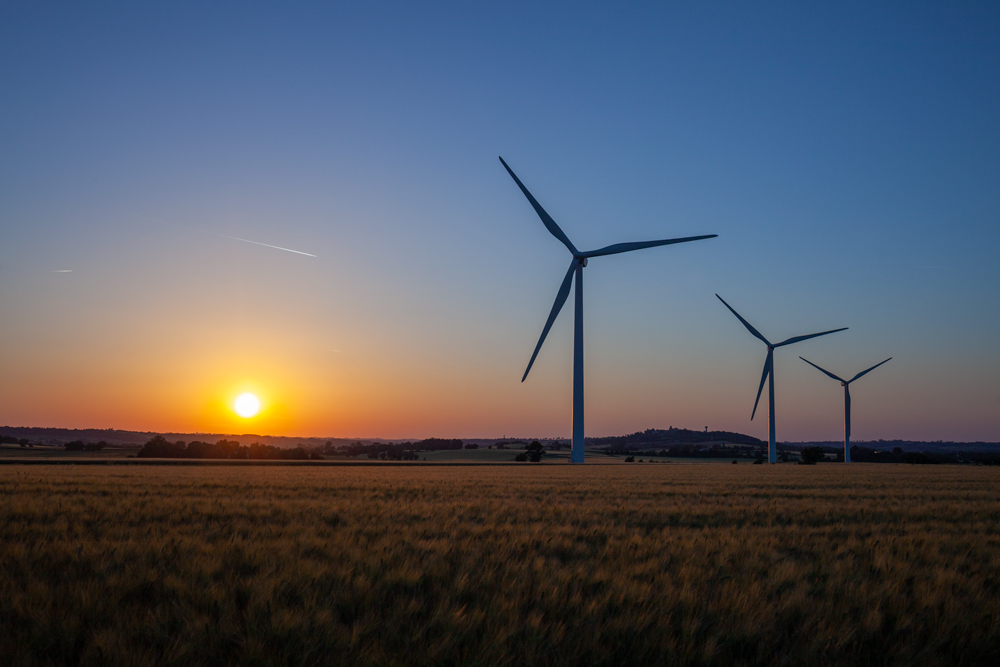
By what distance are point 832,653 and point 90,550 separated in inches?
313

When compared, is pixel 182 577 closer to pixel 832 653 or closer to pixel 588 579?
pixel 588 579

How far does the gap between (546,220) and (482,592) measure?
5201cm

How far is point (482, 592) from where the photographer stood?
5801 millimetres

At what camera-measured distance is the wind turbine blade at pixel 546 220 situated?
2151 inches

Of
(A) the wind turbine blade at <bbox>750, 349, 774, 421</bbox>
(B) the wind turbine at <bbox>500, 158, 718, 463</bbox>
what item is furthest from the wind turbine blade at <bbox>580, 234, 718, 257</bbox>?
(A) the wind turbine blade at <bbox>750, 349, 774, 421</bbox>

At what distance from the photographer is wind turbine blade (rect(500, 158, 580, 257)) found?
54.6 m

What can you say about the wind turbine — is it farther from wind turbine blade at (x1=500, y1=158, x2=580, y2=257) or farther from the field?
the field

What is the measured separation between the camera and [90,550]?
722 cm

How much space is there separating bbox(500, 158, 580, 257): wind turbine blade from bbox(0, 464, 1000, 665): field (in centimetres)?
4604

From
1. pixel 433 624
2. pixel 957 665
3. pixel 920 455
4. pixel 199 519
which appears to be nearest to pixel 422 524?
pixel 199 519

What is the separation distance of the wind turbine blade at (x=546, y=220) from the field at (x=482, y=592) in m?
46.0

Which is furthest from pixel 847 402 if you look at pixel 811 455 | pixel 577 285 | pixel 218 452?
pixel 218 452

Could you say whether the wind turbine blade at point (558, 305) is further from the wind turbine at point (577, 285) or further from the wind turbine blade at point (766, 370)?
the wind turbine blade at point (766, 370)

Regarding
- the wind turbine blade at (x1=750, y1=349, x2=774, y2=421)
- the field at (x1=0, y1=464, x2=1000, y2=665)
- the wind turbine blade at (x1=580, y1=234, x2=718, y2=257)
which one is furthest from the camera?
the wind turbine blade at (x1=750, y1=349, x2=774, y2=421)
